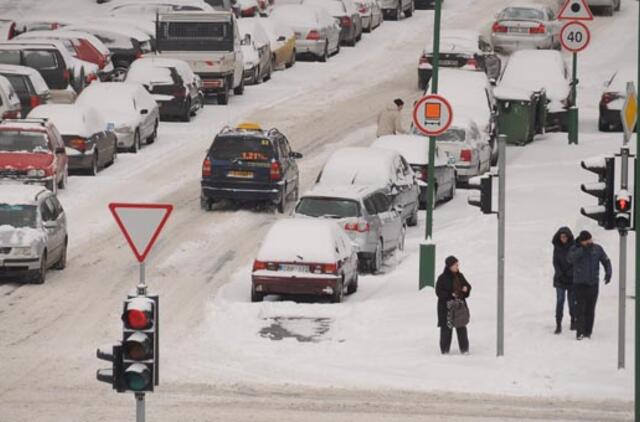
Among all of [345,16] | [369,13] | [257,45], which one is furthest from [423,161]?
[369,13]

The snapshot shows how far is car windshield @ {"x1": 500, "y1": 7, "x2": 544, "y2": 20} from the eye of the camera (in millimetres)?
60906

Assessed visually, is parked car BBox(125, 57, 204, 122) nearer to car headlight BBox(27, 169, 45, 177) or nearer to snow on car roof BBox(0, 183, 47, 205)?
car headlight BBox(27, 169, 45, 177)

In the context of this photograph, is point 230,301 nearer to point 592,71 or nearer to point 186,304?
point 186,304

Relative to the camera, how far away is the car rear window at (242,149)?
36.8 metres

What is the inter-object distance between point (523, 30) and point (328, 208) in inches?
1172

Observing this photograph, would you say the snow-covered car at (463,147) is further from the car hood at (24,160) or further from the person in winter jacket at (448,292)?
the person in winter jacket at (448,292)

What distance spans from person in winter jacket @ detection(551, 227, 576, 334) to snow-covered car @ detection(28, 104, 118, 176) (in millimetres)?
15359

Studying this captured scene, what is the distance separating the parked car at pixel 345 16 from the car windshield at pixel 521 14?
4.77 metres

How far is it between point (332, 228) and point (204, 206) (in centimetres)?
805

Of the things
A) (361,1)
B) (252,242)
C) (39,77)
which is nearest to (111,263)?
(252,242)

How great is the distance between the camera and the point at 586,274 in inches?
1021

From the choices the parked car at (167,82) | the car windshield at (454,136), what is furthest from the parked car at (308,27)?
the car windshield at (454,136)

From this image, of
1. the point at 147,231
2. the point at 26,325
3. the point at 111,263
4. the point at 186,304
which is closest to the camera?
the point at 147,231

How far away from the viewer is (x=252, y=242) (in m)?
34.2
